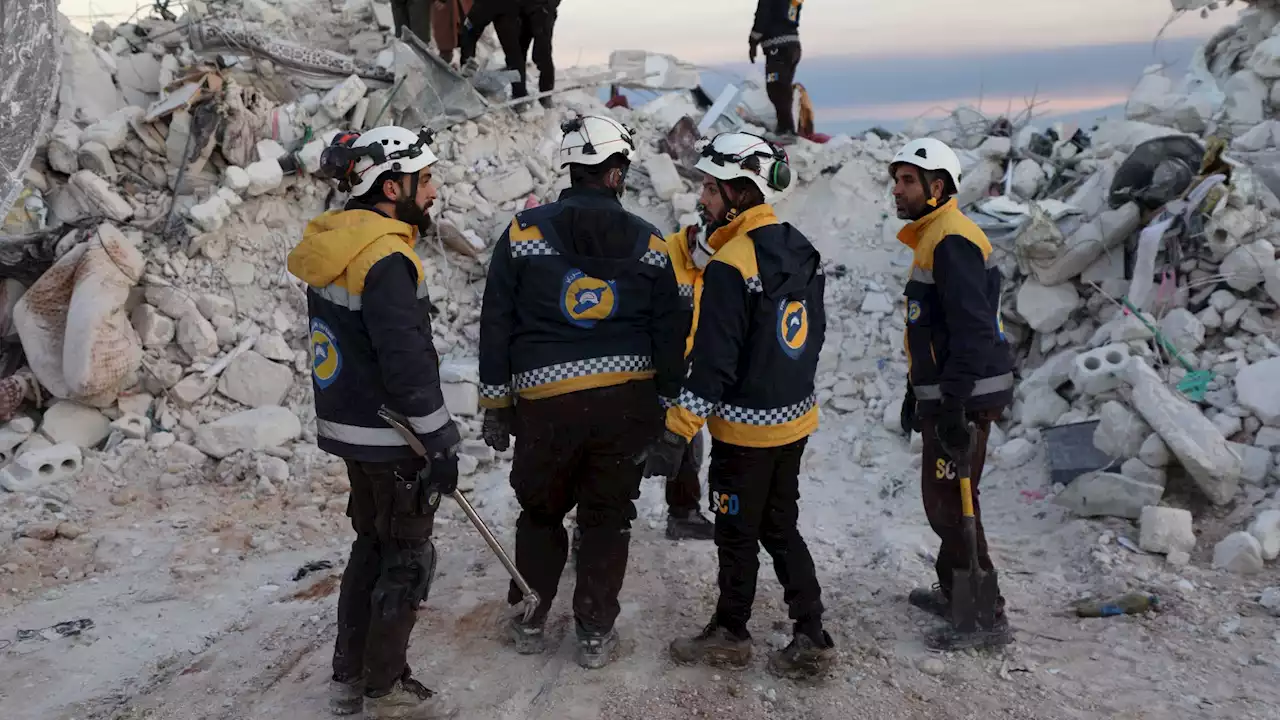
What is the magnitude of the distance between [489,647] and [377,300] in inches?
70.7

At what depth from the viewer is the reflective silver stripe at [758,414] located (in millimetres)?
3617

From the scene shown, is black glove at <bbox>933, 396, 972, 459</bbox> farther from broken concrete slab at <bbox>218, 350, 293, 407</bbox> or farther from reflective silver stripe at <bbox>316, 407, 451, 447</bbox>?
broken concrete slab at <bbox>218, 350, 293, 407</bbox>

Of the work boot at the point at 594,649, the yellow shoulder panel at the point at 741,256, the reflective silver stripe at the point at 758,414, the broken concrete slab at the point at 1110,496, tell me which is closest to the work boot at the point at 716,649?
the work boot at the point at 594,649

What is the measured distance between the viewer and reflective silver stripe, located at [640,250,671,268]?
12.2ft

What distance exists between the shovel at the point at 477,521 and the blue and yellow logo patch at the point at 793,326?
1372mm

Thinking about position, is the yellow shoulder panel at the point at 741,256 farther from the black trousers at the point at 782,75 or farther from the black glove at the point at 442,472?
the black trousers at the point at 782,75

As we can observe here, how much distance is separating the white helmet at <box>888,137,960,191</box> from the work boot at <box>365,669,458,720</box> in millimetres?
2892

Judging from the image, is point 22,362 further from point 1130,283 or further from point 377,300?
point 1130,283

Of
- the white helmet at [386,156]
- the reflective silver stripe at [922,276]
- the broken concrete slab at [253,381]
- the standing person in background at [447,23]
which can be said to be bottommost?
the broken concrete slab at [253,381]

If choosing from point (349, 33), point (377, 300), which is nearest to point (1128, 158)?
point (377, 300)

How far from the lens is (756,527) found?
12.4 feet

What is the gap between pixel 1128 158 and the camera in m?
7.55

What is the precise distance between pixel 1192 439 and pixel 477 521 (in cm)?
426

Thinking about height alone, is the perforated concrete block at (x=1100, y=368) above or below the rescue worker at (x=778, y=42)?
below
